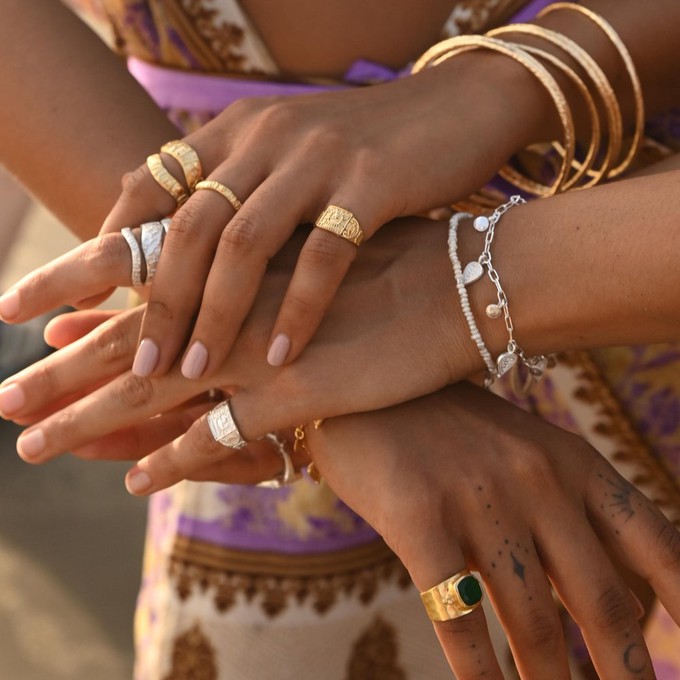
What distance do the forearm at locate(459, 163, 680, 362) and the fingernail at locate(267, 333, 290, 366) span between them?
0.18 m

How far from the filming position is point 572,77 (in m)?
0.98

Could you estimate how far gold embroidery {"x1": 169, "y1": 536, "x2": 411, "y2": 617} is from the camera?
3.69 feet

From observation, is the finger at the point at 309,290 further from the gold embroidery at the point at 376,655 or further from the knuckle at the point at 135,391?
the gold embroidery at the point at 376,655

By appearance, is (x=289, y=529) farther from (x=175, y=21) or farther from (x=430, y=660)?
(x=175, y=21)

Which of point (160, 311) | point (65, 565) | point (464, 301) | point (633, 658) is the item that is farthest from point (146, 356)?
point (65, 565)

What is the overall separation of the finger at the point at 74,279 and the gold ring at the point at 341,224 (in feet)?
0.63

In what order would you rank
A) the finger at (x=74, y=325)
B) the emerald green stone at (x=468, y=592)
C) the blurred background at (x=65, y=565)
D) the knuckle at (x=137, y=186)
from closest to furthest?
the emerald green stone at (x=468, y=592) → the knuckle at (x=137, y=186) → the finger at (x=74, y=325) → the blurred background at (x=65, y=565)

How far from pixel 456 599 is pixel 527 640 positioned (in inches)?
3.0

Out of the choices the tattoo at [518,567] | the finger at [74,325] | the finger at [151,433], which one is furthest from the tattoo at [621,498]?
the finger at [74,325]

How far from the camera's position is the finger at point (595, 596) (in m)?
0.83

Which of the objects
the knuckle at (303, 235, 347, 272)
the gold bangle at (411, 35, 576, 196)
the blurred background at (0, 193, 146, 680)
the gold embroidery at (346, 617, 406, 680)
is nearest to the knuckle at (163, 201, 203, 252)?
the knuckle at (303, 235, 347, 272)

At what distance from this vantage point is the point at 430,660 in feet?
4.16

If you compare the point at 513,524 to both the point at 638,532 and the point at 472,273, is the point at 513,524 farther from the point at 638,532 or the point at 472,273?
the point at 472,273

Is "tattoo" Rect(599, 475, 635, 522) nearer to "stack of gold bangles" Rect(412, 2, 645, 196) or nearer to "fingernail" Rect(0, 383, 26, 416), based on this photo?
"stack of gold bangles" Rect(412, 2, 645, 196)
